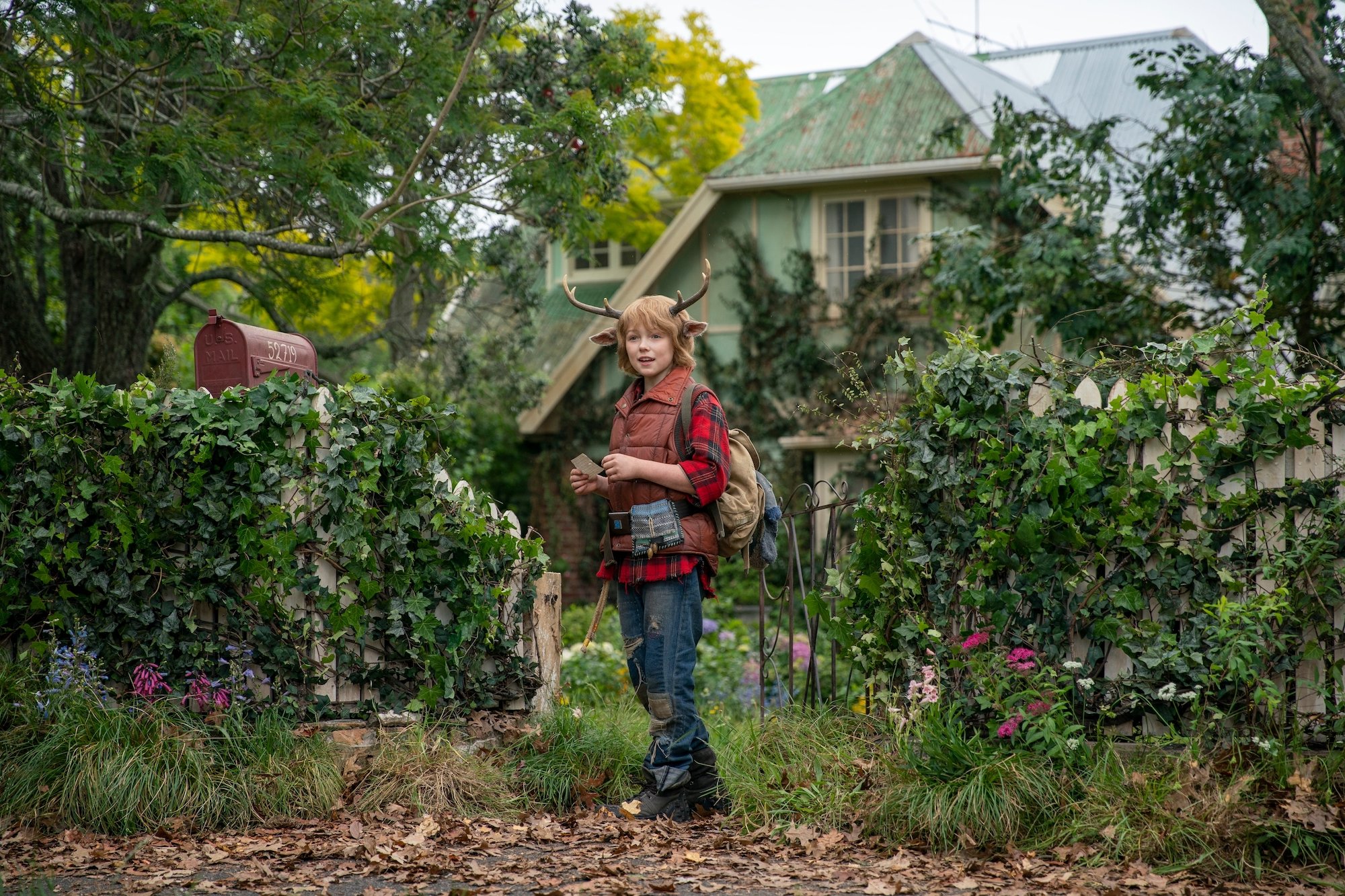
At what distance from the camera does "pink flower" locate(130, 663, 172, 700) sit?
4.69 m

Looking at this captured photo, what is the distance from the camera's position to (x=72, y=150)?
6676 millimetres

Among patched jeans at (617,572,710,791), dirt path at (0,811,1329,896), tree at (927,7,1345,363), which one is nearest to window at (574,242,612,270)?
tree at (927,7,1345,363)

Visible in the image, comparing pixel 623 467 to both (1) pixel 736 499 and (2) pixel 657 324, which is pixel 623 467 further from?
(2) pixel 657 324

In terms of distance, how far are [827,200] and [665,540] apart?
11.5m

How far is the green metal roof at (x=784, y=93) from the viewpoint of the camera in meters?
21.9

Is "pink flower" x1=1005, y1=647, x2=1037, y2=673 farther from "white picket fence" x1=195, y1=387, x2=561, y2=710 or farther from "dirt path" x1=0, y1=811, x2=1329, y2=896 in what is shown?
"white picket fence" x1=195, y1=387, x2=561, y2=710

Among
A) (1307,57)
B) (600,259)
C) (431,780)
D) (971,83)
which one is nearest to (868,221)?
(971,83)

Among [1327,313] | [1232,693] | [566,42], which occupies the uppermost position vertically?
[566,42]

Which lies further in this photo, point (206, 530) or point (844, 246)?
point (844, 246)

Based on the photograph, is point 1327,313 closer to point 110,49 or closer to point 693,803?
point 693,803

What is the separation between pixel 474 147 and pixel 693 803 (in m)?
6.15

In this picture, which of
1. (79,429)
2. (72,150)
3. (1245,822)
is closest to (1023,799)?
(1245,822)

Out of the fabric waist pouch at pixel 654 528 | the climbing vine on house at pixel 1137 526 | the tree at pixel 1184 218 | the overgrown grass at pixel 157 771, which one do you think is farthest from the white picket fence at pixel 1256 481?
the tree at pixel 1184 218

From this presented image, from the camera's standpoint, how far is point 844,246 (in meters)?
15.3
